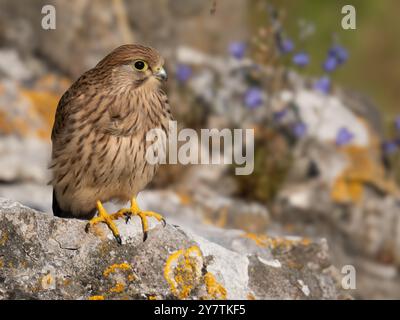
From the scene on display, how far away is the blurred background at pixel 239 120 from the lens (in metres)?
7.29

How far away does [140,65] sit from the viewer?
15.9 ft

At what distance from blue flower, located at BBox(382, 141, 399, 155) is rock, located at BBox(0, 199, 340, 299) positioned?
3.56 metres

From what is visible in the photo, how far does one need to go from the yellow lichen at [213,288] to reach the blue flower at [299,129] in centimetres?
344

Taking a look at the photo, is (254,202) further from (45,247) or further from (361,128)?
(45,247)

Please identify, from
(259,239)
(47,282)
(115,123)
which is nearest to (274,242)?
(259,239)

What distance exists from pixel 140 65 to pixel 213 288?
58.5 inches

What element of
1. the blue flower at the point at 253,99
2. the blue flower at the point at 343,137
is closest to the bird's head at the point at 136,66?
the blue flower at the point at 253,99

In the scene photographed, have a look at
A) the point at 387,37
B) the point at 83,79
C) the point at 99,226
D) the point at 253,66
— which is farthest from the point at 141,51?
the point at 387,37

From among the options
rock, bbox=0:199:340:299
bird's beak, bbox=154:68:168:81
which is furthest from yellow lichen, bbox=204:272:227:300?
bird's beak, bbox=154:68:168:81

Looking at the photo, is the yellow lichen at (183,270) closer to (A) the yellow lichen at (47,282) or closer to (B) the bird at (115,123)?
(B) the bird at (115,123)

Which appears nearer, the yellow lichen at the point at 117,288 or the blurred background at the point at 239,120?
the yellow lichen at the point at 117,288

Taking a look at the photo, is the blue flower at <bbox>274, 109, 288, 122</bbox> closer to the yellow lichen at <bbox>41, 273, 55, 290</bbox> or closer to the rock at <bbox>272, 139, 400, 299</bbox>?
the rock at <bbox>272, 139, 400, 299</bbox>

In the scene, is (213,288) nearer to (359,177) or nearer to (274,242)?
(274,242)

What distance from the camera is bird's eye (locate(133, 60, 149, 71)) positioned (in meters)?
4.83
